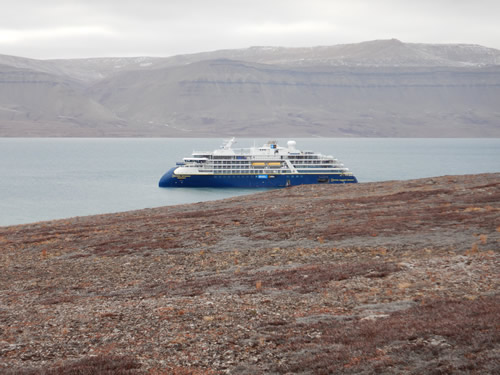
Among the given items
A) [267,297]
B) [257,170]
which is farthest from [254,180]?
[267,297]

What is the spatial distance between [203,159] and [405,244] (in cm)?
7579

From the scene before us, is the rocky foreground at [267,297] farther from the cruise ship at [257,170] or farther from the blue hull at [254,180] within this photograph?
the cruise ship at [257,170]

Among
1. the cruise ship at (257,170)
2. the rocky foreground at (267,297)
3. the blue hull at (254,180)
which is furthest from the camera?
the cruise ship at (257,170)

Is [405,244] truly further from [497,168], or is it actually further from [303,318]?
[497,168]

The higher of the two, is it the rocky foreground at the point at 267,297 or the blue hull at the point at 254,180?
the rocky foreground at the point at 267,297

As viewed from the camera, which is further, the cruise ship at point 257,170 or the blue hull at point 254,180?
the cruise ship at point 257,170

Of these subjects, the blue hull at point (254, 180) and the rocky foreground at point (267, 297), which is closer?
the rocky foreground at point (267, 297)

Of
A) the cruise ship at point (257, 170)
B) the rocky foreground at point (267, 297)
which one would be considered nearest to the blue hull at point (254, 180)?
the cruise ship at point (257, 170)

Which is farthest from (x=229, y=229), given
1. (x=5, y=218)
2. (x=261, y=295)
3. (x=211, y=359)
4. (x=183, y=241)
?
(x=5, y=218)

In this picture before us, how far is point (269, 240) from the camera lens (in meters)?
29.3

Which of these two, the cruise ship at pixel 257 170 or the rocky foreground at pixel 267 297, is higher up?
the rocky foreground at pixel 267 297

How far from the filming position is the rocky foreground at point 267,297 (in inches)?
476

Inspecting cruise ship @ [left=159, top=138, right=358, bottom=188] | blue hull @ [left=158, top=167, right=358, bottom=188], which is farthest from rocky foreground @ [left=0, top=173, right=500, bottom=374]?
cruise ship @ [left=159, top=138, right=358, bottom=188]

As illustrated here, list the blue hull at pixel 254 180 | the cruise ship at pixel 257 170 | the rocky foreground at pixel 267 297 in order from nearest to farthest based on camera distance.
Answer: the rocky foreground at pixel 267 297 → the blue hull at pixel 254 180 → the cruise ship at pixel 257 170
